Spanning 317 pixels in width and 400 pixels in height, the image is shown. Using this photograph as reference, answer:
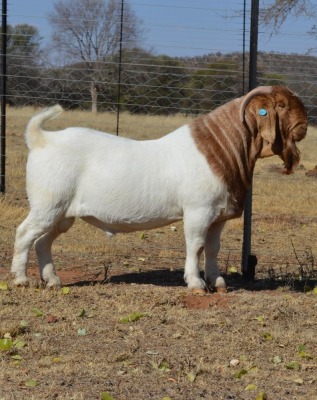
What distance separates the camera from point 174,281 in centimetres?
791

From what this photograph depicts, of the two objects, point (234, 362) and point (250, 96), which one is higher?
point (250, 96)

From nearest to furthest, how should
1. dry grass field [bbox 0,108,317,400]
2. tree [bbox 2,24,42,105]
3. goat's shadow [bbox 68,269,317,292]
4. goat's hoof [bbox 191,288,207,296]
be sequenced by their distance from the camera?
1. dry grass field [bbox 0,108,317,400]
2. goat's hoof [bbox 191,288,207,296]
3. goat's shadow [bbox 68,269,317,292]
4. tree [bbox 2,24,42,105]

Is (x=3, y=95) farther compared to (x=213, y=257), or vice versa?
(x=3, y=95)

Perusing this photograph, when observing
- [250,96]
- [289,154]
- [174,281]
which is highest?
[250,96]

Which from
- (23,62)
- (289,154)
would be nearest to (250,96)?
(289,154)

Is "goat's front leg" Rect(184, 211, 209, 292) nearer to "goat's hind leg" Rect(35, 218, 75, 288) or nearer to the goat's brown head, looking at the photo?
the goat's brown head

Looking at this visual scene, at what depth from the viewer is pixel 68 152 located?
683cm

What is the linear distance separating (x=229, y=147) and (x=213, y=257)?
3.29 feet

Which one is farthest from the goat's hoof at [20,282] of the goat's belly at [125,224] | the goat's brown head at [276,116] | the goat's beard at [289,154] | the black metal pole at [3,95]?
the black metal pole at [3,95]

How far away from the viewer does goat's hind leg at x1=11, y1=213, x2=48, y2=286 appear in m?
6.91

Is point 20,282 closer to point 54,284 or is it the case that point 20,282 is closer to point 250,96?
point 54,284

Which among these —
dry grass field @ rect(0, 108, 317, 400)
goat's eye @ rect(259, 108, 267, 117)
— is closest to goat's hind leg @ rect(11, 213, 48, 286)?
dry grass field @ rect(0, 108, 317, 400)

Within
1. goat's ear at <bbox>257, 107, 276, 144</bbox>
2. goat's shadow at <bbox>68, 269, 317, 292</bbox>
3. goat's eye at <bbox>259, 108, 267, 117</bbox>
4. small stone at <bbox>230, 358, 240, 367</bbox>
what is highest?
goat's eye at <bbox>259, 108, 267, 117</bbox>

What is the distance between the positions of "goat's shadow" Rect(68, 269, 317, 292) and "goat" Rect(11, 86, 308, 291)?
2.54ft
